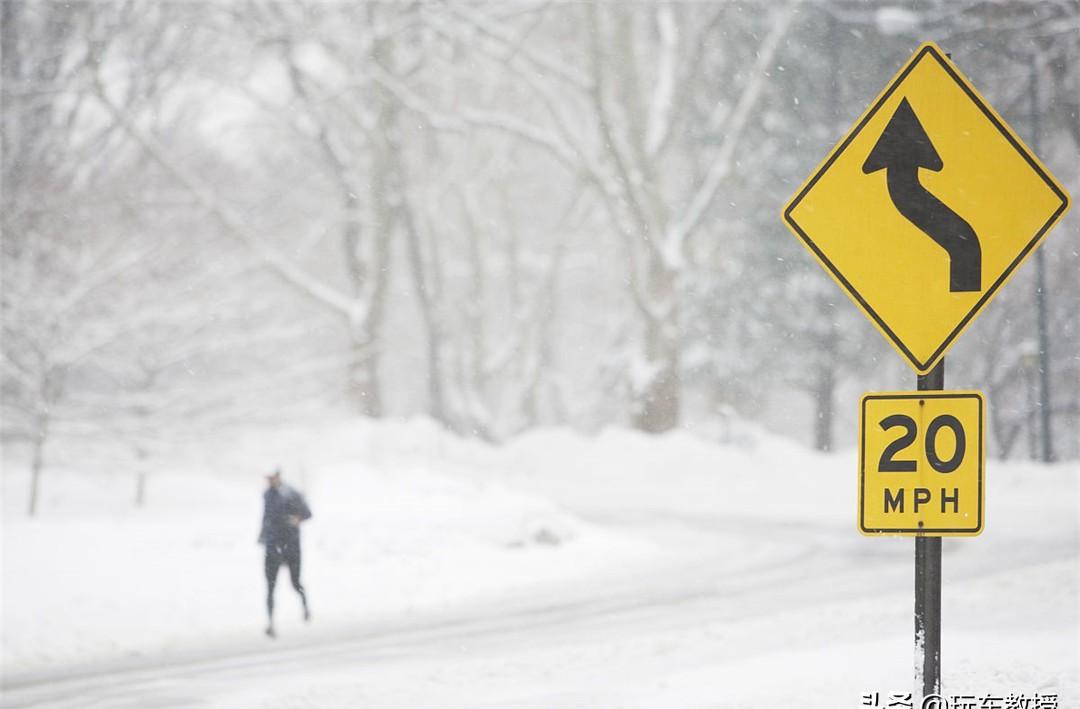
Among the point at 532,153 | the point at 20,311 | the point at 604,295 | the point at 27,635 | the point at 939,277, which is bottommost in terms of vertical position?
the point at 27,635

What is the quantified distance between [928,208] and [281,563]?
8561 millimetres

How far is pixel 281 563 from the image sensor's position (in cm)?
1233

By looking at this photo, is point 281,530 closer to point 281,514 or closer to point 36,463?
point 281,514

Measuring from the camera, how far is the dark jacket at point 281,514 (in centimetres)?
1227

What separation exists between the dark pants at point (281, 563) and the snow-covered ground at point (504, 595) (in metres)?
0.37

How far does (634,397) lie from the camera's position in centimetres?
2919

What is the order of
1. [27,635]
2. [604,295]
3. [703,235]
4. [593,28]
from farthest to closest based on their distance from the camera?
[604,295], [703,235], [593,28], [27,635]

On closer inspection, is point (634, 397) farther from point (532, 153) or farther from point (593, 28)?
point (532, 153)

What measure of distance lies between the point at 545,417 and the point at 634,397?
84.3 feet

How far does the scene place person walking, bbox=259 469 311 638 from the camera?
12.2 m

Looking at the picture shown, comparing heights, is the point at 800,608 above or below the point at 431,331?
below

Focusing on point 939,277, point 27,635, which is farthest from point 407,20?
point 939,277

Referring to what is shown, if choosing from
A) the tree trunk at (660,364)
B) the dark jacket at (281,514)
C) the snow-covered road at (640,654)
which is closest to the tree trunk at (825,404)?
the tree trunk at (660,364)

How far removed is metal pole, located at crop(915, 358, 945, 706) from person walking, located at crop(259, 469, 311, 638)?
26.4 ft
